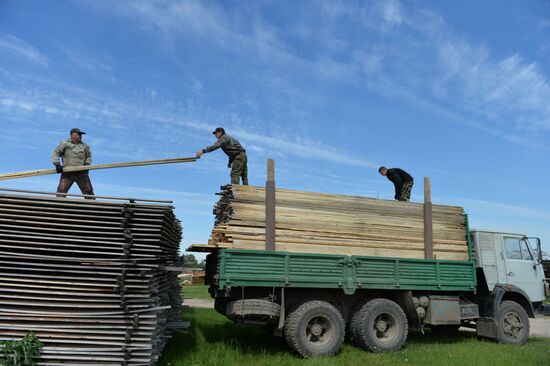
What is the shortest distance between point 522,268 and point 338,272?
209 inches

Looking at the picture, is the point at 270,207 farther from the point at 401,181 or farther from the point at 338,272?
the point at 401,181

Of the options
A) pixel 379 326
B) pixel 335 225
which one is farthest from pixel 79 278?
pixel 379 326

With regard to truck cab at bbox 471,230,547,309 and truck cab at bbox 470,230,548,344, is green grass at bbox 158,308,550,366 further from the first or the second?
truck cab at bbox 471,230,547,309

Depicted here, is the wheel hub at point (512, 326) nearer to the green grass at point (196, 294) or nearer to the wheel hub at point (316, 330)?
the wheel hub at point (316, 330)

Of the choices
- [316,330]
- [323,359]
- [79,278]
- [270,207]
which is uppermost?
[270,207]

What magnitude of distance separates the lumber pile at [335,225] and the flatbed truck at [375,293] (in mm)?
321

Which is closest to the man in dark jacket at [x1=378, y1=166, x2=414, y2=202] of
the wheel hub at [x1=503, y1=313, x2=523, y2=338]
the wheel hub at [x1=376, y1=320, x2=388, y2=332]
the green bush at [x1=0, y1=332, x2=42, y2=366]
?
the wheel hub at [x1=376, y1=320, x2=388, y2=332]

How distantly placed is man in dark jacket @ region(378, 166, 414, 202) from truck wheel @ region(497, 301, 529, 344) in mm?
3320

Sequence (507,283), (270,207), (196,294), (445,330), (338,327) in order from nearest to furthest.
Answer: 1. (338,327)
2. (270,207)
3. (507,283)
4. (445,330)
5. (196,294)

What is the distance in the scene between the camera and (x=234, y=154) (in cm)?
957

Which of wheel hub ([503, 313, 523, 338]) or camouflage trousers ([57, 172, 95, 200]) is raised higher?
camouflage trousers ([57, 172, 95, 200])

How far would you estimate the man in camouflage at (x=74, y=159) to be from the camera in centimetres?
841

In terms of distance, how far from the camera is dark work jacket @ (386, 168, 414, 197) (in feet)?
37.1

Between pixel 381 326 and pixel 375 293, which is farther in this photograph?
pixel 375 293
